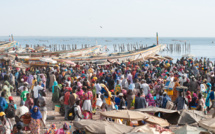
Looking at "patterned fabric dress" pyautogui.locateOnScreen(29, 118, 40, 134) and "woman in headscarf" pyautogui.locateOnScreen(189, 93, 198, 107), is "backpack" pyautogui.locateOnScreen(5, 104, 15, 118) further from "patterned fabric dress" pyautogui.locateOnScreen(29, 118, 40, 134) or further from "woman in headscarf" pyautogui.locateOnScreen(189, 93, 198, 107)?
"woman in headscarf" pyautogui.locateOnScreen(189, 93, 198, 107)

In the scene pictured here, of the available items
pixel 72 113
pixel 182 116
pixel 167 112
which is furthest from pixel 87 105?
pixel 182 116

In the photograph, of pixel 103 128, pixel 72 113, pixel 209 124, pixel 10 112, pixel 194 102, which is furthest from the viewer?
pixel 194 102

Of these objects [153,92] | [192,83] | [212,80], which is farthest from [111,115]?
[212,80]

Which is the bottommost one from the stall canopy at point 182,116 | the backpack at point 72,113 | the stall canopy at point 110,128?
the backpack at point 72,113

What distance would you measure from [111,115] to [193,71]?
12333 mm

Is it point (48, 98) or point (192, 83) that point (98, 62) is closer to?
point (48, 98)

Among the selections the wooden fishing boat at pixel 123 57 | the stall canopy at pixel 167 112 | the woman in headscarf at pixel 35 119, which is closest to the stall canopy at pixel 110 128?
the stall canopy at pixel 167 112

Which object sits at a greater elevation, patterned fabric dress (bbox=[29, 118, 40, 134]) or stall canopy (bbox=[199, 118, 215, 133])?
stall canopy (bbox=[199, 118, 215, 133])

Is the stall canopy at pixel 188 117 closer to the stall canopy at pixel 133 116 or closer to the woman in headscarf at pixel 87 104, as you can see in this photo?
the stall canopy at pixel 133 116

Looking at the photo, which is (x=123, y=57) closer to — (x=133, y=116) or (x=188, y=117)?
(x=188, y=117)

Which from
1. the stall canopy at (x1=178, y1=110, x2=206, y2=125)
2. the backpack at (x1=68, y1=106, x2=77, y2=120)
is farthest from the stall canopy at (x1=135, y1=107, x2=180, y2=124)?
the backpack at (x1=68, y1=106, x2=77, y2=120)

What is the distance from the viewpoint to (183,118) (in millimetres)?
8672

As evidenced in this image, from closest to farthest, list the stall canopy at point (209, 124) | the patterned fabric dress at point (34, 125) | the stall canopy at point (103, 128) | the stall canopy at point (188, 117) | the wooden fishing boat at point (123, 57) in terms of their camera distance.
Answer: the stall canopy at point (103, 128) → the stall canopy at point (209, 124) → the stall canopy at point (188, 117) → the patterned fabric dress at point (34, 125) → the wooden fishing boat at point (123, 57)

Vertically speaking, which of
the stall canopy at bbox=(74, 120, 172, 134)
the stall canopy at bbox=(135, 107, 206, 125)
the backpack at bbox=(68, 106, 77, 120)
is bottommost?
the backpack at bbox=(68, 106, 77, 120)
